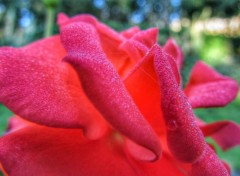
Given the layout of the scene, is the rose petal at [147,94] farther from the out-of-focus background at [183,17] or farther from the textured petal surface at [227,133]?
the out-of-focus background at [183,17]

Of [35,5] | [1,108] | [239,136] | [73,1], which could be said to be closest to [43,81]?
[239,136]

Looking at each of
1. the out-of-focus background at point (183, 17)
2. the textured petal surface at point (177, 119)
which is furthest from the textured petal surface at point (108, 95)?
the out-of-focus background at point (183, 17)

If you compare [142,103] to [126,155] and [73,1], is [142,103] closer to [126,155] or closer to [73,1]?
[126,155]

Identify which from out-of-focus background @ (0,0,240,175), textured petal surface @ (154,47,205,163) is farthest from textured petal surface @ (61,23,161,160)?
out-of-focus background @ (0,0,240,175)

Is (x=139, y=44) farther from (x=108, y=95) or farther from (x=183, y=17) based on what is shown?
(x=183, y=17)

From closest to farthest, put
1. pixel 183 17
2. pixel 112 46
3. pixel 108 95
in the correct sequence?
pixel 108 95 → pixel 112 46 → pixel 183 17

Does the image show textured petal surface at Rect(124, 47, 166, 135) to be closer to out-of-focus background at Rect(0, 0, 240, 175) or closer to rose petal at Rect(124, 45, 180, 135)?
rose petal at Rect(124, 45, 180, 135)

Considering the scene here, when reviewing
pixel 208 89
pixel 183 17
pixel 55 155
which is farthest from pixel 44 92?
pixel 183 17
